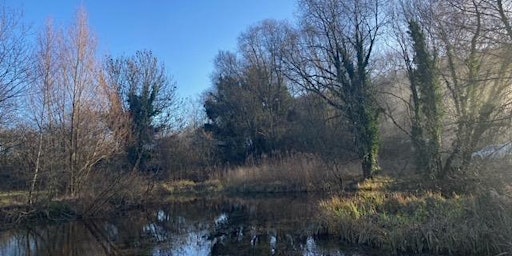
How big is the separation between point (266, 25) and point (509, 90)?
28.0 metres

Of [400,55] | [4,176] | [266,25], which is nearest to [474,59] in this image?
[400,55]

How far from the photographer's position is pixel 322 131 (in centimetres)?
3108

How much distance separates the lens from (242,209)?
18.0m

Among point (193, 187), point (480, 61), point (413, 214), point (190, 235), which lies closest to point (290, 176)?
point (193, 187)

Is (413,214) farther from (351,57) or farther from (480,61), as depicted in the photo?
(351,57)

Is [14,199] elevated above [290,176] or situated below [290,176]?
above

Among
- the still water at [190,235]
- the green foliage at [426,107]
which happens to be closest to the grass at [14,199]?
the still water at [190,235]

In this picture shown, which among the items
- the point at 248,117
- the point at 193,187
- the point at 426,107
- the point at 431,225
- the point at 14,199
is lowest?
the point at 431,225

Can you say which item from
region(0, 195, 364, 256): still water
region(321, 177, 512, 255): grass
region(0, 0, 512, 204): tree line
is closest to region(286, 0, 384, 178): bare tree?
region(0, 0, 512, 204): tree line

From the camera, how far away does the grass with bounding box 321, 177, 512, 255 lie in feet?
26.3

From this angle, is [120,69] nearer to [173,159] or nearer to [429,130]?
[173,159]

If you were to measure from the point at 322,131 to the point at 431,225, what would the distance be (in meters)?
22.4

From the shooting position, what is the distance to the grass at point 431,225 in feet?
26.3

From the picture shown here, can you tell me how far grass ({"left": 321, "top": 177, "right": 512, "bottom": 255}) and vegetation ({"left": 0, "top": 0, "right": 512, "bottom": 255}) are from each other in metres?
0.03
